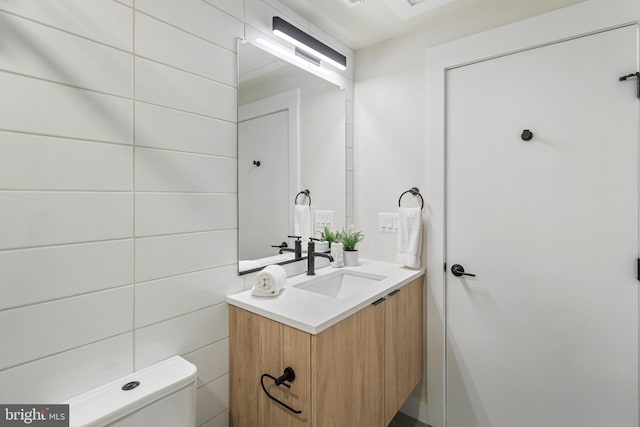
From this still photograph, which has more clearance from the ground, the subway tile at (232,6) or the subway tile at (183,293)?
the subway tile at (232,6)

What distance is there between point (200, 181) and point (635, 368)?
6.66 feet

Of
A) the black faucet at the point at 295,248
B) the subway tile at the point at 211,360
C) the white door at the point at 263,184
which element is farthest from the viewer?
the black faucet at the point at 295,248

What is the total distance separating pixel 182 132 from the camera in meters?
1.16

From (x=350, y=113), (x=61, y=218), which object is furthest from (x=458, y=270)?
(x=61, y=218)

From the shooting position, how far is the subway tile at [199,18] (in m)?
1.08

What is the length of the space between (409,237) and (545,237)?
0.66 meters

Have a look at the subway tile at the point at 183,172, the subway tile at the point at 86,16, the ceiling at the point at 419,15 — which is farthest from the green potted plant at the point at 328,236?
the subway tile at the point at 86,16

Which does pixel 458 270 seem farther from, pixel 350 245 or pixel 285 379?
pixel 285 379

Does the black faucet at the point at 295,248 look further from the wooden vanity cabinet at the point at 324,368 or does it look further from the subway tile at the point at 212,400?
the subway tile at the point at 212,400

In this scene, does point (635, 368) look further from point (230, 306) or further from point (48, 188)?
point (48, 188)

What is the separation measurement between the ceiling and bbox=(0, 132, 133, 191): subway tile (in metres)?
1.20

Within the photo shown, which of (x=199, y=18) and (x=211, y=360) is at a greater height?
(x=199, y=18)

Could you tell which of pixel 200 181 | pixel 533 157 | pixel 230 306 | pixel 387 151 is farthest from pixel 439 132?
pixel 230 306

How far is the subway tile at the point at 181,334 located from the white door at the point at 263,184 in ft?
0.95
